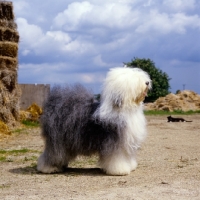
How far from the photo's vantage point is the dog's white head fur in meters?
7.77

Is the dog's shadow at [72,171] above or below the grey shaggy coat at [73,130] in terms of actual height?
below

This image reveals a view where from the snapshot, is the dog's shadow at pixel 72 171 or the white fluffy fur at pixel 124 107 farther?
the dog's shadow at pixel 72 171

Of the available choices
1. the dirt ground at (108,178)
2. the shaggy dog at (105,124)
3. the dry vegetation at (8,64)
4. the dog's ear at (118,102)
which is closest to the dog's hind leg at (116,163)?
the shaggy dog at (105,124)

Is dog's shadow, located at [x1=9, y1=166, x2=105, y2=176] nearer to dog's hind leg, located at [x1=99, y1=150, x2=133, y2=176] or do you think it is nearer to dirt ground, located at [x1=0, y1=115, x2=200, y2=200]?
dirt ground, located at [x1=0, y1=115, x2=200, y2=200]

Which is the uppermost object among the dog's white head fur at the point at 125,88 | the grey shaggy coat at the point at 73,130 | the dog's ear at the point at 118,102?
the dog's white head fur at the point at 125,88

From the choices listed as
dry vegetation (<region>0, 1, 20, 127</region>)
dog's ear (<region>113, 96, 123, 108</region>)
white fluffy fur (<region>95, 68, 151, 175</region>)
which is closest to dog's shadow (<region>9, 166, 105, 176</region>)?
white fluffy fur (<region>95, 68, 151, 175</region>)

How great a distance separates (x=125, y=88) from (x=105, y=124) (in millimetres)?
614

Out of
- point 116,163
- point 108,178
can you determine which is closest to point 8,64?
point 116,163

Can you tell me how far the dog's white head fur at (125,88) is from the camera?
7766 millimetres

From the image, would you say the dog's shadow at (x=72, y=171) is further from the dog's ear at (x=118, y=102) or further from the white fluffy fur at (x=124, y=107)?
the dog's ear at (x=118, y=102)

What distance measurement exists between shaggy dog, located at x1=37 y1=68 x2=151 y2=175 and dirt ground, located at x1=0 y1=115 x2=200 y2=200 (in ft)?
1.06

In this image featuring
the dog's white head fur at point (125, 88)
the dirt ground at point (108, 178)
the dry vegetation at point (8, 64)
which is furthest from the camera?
the dry vegetation at point (8, 64)

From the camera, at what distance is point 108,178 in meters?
7.77

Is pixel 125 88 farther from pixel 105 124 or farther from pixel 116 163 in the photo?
pixel 116 163
